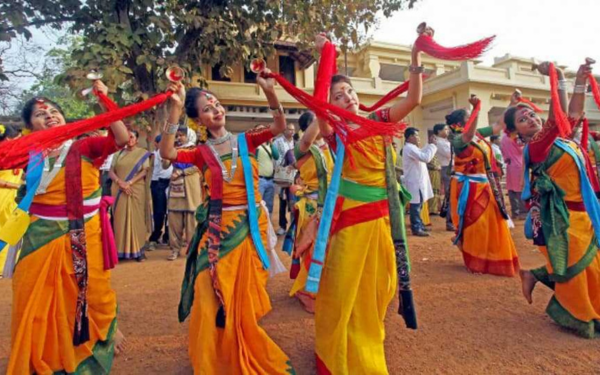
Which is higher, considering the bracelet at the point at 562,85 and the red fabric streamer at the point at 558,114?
the bracelet at the point at 562,85

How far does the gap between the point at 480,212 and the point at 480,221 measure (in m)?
0.11

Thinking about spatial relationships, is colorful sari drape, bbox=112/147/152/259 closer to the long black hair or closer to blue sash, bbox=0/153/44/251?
the long black hair

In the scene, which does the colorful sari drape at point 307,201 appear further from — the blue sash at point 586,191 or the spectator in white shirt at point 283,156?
the spectator in white shirt at point 283,156

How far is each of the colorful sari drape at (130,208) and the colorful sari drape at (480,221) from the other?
478cm

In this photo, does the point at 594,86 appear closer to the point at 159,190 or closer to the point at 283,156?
the point at 283,156

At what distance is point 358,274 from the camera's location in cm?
235

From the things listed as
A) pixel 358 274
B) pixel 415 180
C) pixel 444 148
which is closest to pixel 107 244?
pixel 358 274

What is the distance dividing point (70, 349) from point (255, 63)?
86.4 inches

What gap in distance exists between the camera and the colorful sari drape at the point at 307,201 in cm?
383

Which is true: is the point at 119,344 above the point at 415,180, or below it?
below

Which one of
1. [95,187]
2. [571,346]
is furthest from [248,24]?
[571,346]

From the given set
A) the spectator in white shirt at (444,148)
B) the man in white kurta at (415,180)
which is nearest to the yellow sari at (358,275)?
the man in white kurta at (415,180)

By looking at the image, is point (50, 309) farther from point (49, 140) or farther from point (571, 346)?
point (571, 346)

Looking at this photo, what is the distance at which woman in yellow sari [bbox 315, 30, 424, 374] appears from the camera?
2.26 m
